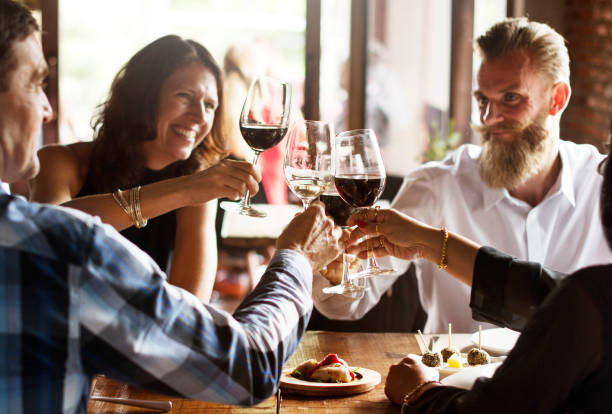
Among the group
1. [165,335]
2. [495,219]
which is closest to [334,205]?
[165,335]

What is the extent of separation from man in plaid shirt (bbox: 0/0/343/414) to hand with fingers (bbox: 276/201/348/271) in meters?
0.23

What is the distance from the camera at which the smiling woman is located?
211 centimetres

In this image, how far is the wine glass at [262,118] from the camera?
158cm

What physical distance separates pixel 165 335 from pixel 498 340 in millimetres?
992

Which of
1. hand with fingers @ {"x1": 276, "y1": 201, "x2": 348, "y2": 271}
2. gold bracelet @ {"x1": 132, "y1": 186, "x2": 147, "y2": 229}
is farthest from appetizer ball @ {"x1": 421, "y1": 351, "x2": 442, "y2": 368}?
gold bracelet @ {"x1": 132, "y1": 186, "x2": 147, "y2": 229}

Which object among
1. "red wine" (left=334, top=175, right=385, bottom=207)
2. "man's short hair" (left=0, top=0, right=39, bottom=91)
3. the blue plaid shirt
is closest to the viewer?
the blue plaid shirt

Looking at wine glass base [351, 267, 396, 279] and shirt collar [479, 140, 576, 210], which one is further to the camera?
shirt collar [479, 140, 576, 210]

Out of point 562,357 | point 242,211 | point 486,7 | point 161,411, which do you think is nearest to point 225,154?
point 242,211

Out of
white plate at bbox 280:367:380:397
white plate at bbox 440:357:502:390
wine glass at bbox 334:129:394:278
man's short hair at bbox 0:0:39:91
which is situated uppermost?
man's short hair at bbox 0:0:39:91

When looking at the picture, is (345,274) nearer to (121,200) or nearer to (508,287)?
(508,287)

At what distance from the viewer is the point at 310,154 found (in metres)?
1.48

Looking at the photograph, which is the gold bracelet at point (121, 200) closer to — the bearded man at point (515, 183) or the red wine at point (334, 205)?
the red wine at point (334, 205)

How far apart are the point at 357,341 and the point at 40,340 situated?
3.31 ft

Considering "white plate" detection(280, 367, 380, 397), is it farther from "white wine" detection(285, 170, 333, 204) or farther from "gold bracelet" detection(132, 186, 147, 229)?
"gold bracelet" detection(132, 186, 147, 229)
